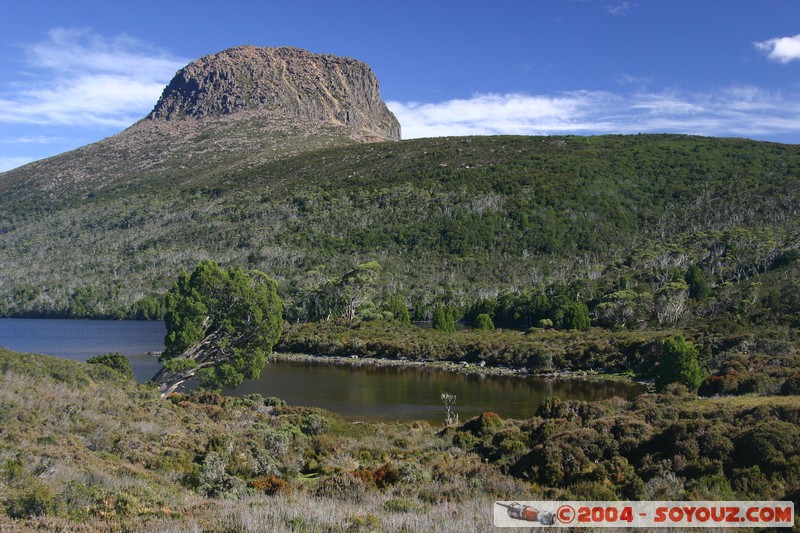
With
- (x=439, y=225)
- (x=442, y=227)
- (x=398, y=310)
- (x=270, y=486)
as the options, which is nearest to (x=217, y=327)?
(x=270, y=486)

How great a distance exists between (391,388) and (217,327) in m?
14.3

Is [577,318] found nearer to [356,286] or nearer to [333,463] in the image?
[356,286]

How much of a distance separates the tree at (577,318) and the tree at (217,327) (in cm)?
3863

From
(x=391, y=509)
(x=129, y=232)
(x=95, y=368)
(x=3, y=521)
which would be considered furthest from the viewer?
(x=129, y=232)

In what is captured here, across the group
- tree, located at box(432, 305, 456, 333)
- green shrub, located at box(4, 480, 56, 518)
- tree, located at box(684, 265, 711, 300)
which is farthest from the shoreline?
green shrub, located at box(4, 480, 56, 518)

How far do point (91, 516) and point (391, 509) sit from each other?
374 cm

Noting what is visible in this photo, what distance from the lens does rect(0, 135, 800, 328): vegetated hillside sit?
88938 mm

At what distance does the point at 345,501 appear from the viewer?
32.0 feet

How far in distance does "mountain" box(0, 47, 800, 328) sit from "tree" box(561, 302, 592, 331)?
10.5ft

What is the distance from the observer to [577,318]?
6156cm

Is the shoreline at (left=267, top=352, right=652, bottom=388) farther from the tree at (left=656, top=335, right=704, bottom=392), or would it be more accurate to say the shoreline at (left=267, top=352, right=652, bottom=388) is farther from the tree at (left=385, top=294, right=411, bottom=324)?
the tree at (left=385, top=294, right=411, bottom=324)

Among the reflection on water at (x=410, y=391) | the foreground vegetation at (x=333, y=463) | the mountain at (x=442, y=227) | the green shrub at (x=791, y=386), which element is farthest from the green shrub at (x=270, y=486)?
the mountain at (x=442, y=227)

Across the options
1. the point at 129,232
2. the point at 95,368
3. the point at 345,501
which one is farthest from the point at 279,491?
the point at 129,232

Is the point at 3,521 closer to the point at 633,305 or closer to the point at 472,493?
the point at 472,493
